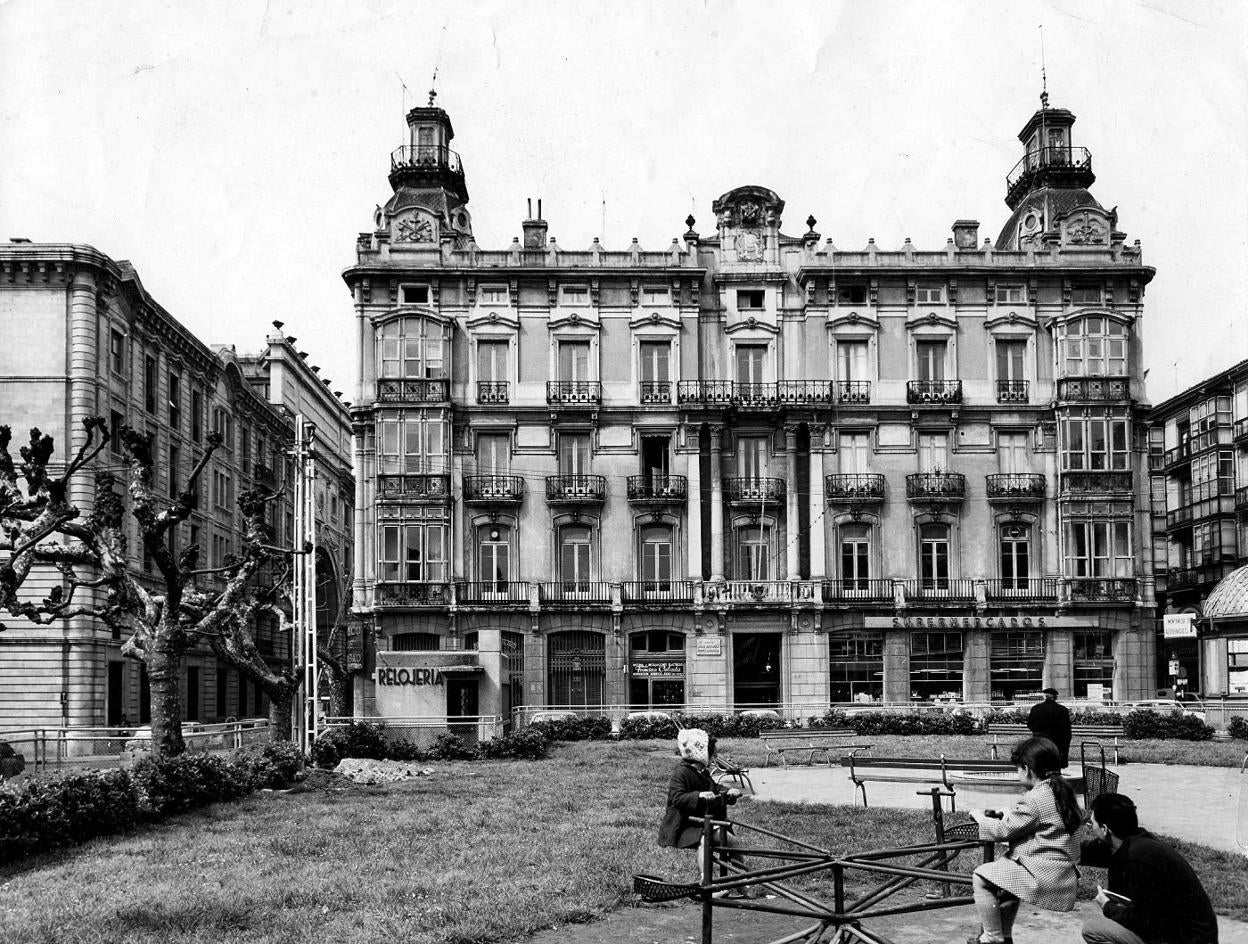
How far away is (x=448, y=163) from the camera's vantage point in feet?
178

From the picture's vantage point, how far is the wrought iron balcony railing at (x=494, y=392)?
49.7 metres

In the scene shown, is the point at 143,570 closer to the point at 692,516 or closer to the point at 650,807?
the point at 692,516

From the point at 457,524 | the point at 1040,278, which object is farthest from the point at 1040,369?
the point at 457,524

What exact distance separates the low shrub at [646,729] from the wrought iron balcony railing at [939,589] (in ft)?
43.9

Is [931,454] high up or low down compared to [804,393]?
down

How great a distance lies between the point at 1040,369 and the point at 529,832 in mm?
38975

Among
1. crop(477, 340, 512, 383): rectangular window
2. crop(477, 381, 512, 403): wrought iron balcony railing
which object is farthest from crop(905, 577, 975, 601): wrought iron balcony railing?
crop(477, 340, 512, 383): rectangular window

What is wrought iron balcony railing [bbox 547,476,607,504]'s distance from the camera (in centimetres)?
4900

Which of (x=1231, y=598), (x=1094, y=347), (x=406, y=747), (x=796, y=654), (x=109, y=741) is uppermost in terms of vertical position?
(x=1094, y=347)

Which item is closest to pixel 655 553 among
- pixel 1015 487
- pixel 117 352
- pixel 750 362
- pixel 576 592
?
pixel 576 592

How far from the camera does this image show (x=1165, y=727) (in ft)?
120

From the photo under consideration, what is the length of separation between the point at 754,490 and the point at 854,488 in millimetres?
3845

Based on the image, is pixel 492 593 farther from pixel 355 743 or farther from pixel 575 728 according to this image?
pixel 355 743

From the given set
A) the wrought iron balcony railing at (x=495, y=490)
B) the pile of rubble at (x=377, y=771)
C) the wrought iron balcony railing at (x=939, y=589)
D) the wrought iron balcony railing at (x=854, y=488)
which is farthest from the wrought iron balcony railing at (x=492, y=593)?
the pile of rubble at (x=377, y=771)
